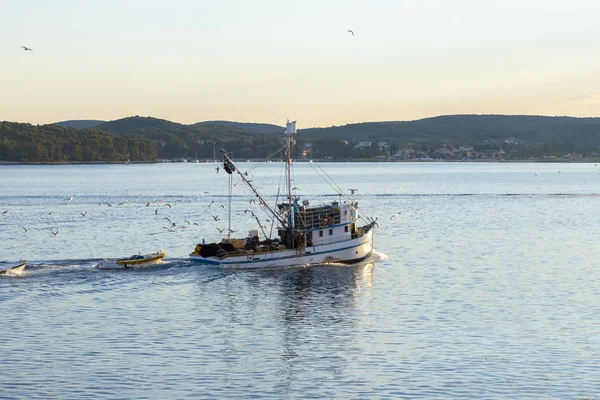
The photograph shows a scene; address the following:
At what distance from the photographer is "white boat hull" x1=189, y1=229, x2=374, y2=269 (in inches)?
2958

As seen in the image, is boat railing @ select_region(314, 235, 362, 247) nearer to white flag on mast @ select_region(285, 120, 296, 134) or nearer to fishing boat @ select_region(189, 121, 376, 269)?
fishing boat @ select_region(189, 121, 376, 269)

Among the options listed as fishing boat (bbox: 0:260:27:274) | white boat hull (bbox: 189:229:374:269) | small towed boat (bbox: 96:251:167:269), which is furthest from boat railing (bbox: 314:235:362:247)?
fishing boat (bbox: 0:260:27:274)

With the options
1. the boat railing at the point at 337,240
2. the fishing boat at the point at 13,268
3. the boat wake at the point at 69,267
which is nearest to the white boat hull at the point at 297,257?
the boat railing at the point at 337,240

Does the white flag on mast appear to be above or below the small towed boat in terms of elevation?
above

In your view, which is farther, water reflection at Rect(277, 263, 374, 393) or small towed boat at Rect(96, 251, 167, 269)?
small towed boat at Rect(96, 251, 167, 269)

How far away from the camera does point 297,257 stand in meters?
76.3

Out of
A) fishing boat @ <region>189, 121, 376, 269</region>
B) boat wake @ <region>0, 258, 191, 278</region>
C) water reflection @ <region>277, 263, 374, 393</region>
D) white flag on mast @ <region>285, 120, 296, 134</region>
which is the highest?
white flag on mast @ <region>285, 120, 296, 134</region>

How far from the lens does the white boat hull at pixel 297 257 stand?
75125 mm

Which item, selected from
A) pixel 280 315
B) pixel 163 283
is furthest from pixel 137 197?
pixel 280 315

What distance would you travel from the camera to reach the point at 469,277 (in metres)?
72.2

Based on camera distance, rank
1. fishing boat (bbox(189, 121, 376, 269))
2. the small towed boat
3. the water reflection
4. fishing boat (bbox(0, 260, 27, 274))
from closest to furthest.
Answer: the water reflection → fishing boat (bbox(0, 260, 27, 274)) → the small towed boat → fishing boat (bbox(189, 121, 376, 269))

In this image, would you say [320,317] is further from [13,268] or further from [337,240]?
[13,268]

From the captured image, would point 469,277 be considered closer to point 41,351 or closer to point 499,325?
point 499,325

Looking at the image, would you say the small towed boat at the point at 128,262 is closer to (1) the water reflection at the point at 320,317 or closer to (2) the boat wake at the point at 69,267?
(2) the boat wake at the point at 69,267
